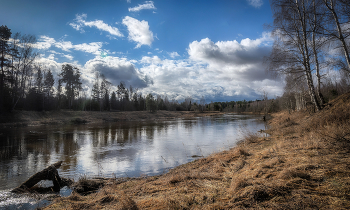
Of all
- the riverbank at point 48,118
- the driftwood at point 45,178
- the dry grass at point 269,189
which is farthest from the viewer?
the riverbank at point 48,118

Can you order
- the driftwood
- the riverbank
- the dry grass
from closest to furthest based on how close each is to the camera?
the dry grass, the driftwood, the riverbank

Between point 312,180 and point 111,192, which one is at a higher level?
point 312,180

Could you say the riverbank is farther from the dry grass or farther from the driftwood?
the dry grass

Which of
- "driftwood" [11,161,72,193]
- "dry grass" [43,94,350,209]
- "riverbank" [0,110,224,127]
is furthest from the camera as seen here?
"riverbank" [0,110,224,127]

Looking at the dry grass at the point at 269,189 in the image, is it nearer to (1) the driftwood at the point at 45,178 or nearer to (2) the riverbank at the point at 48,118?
(1) the driftwood at the point at 45,178

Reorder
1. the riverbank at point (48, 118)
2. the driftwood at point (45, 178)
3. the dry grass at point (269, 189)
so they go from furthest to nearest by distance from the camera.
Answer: the riverbank at point (48, 118) → the driftwood at point (45, 178) → the dry grass at point (269, 189)

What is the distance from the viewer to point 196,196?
397 cm

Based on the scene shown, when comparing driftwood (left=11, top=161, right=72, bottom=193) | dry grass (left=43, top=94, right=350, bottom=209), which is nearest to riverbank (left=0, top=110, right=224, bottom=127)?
driftwood (left=11, top=161, right=72, bottom=193)

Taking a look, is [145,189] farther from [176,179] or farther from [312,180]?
[312,180]

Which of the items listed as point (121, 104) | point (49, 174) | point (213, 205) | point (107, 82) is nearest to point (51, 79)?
point (107, 82)

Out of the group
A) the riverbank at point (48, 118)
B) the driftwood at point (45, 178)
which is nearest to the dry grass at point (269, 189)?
the driftwood at point (45, 178)

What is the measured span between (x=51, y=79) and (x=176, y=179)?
2270 inches

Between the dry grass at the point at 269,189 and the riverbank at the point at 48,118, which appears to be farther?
the riverbank at the point at 48,118

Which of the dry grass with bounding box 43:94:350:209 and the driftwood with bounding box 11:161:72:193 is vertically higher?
the dry grass with bounding box 43:94:350:209
